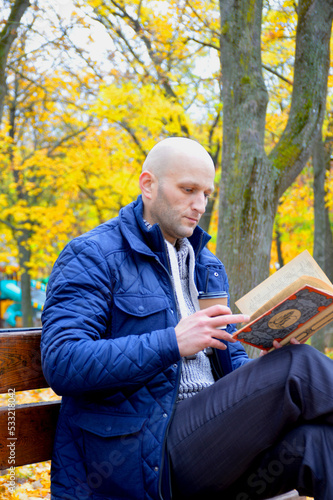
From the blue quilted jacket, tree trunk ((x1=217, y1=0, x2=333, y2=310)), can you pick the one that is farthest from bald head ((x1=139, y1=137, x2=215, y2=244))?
tree trunk ((x1=217, y1=0, x2=333, y2=310))

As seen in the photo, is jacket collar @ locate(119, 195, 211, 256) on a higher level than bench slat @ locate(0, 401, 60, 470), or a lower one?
higher

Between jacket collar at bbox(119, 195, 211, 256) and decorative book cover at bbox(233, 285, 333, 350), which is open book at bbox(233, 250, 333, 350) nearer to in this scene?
decorative book cover at bbox(233, 285, 333, 350)

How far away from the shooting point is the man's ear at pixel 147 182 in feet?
8.30

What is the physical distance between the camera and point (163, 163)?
8.14 ft

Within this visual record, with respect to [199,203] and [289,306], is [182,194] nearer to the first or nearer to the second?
[199,203]

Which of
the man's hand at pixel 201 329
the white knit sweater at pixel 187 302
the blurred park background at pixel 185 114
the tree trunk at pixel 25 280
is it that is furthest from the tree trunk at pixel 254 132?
the tree trunk at pixel 25 280

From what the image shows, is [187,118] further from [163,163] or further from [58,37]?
[163,163]

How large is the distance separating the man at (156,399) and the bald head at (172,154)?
1.34ft

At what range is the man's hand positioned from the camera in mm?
1960

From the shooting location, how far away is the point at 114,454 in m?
2.01

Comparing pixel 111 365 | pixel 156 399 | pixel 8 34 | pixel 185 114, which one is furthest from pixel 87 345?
pixel 185 114

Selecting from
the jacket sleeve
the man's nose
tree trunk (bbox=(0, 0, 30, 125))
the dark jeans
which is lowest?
the dark jeans

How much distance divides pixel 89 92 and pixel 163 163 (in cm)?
965

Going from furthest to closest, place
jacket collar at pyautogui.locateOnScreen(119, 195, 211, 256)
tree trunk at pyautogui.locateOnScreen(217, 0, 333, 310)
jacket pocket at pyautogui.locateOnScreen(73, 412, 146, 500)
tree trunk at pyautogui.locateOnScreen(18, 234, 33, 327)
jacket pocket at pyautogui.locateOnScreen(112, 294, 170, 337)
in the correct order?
tree trunk at pyautogui.locateOnScreen(18, 234, 33, 327), tree trunk at pyautogui.locateOnScreen(217, 0, 333, 310), jacket collar at pyautogui.locateOnScreen(119, 195, 211, 256), jacket pocket at pyautogui.locateOnScreen(112, 294, 170, 337), jacket pocket at pyautogui.locateOnScreen(73, 412, 146, 500)
